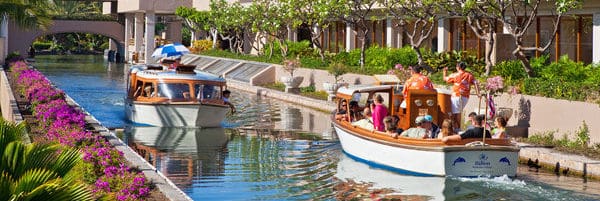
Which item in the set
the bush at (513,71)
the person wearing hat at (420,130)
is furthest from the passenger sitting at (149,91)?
the person wearing hat at (420,130)

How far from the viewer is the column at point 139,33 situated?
7800 cm

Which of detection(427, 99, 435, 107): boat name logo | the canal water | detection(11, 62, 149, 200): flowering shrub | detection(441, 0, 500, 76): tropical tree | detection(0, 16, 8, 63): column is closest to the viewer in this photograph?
detection(11, 62, 149, 200): flowering shrub

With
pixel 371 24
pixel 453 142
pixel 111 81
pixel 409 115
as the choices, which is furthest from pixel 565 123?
pixel 111 81

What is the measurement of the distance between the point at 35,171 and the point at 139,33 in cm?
7059

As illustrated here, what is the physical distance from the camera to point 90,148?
54.6 ft

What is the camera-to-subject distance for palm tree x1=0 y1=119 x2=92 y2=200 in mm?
7848

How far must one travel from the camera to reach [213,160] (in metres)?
22.5

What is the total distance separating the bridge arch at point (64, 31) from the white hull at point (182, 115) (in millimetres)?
48167

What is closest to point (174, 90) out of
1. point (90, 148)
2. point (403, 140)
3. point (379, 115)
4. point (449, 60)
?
point (379, 115)

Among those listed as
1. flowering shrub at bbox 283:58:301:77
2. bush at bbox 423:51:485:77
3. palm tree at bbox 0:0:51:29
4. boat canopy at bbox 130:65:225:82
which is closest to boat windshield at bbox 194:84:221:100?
boat canopy at bbox 130:65:225:82

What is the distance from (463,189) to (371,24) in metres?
32.7

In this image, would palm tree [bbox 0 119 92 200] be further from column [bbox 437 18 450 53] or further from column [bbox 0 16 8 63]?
column [bbox 0 16 8 63]

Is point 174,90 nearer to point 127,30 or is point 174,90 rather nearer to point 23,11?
point 23,11

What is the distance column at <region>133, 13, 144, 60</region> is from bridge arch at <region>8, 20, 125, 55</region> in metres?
6.22
